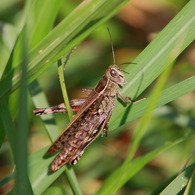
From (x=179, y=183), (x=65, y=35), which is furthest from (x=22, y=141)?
(x=179, y=183)

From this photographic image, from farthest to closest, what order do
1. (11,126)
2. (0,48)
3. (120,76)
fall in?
(0,48)
(120,76)
(11,126)

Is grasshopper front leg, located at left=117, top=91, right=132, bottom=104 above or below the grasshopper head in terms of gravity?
below

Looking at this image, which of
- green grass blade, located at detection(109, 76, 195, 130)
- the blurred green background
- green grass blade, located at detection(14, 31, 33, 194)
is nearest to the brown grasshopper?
green grass blade, located at detection(109, 76, 195, 130)

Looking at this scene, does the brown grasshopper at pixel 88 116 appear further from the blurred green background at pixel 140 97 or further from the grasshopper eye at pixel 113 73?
the blurred green background at pixel 140 97

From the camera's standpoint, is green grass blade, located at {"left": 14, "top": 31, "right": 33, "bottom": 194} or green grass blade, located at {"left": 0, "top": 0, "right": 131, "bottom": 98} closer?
green grass blade, located at {"left": 14, "top": 31, "right": 33, "bottom": 194}

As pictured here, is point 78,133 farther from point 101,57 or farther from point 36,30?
point 101,57

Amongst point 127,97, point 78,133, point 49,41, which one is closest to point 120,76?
point 127,97

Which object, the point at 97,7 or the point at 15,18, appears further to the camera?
the point at 15,18

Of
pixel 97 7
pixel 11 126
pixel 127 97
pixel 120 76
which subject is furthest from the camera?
pixel 120 76

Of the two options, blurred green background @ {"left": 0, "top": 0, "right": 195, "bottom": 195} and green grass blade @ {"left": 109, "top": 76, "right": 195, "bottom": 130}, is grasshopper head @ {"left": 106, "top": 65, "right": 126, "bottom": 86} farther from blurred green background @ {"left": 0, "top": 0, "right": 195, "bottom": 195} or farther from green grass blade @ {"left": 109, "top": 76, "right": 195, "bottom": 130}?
blurred green background @ {"left": 0, "top": 0, "right": 195, "bottom": 195}
